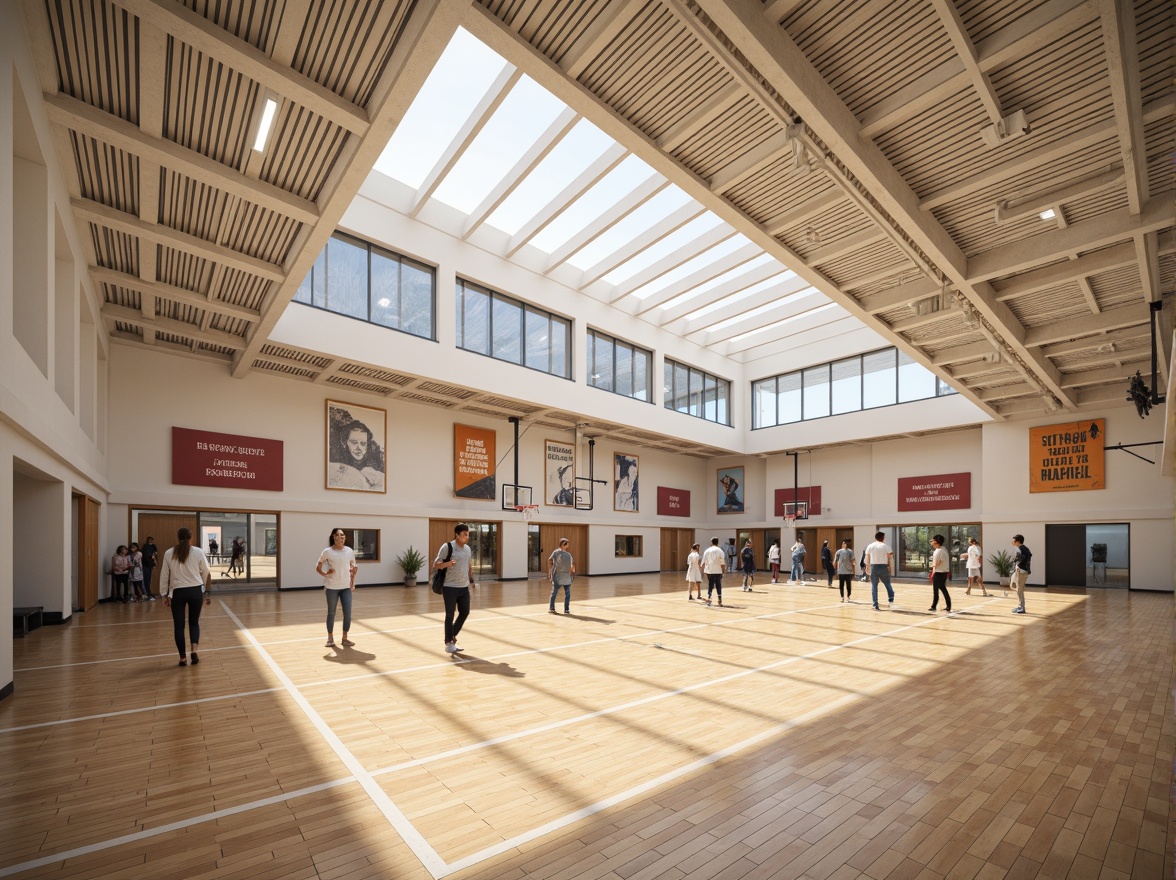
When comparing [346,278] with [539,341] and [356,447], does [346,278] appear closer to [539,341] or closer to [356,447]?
[356,447]

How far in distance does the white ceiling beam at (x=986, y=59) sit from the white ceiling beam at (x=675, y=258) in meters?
9.39

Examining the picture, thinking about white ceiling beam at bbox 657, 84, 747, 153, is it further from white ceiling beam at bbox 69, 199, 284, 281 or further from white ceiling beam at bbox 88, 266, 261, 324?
white ceiling beam at bbox 88, 266, 261, 324

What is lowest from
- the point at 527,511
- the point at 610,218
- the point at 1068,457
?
the point at 527,511

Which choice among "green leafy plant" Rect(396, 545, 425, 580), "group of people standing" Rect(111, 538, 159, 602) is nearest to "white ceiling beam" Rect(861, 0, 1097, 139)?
"green leafy plant" Rect(396, 545, 425, 580)

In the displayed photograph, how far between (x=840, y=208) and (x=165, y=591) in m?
11.4

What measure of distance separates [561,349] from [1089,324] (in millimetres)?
15316

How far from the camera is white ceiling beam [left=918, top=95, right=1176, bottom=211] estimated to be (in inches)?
280

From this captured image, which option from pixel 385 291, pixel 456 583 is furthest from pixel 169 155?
pixel 385 291

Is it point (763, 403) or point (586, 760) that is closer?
point (586, 760)

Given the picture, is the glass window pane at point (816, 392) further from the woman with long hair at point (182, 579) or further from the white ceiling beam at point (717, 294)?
the woman with long hair at point (182, 579)

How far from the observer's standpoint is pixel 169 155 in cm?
803

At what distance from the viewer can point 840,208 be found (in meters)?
9.84

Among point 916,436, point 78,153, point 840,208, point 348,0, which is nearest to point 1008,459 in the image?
point 916,436

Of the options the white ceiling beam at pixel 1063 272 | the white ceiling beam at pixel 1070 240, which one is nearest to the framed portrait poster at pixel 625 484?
the white ceiling beam at pixel 1063 272
